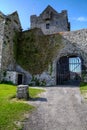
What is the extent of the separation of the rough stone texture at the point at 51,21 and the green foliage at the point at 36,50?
45.3 ft

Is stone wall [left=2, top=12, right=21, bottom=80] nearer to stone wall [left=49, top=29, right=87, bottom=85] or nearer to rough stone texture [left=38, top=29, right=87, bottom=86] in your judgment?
rough stone texture [left=38, top=29, right=87, bottom=86]

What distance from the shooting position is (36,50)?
1144 inches

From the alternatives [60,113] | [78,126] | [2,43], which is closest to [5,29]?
[2,43]

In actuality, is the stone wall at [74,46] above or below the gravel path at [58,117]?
above

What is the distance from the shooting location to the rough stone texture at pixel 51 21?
142 feet

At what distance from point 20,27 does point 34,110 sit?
2438cm

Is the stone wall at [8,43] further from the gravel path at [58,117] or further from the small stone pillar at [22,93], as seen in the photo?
the gravel path at [58,117]

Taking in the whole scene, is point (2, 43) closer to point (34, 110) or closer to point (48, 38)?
point (48, 38)

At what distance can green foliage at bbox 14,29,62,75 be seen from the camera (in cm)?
2780

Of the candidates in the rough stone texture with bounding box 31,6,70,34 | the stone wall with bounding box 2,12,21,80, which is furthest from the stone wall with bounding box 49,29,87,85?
the rough stone texture with bounding box 31,6,70,34

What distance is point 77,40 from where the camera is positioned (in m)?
26.9

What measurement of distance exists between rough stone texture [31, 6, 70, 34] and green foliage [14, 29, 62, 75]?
13817mm

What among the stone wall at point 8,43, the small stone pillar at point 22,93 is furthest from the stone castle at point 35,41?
the small stone pillar at point 22,93

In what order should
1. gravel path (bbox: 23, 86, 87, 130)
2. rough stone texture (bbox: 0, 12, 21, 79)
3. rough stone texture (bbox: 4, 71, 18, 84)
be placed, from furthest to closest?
rough stone texture (bbox: 0, 12, 21, 79) < rough stone texture (bbox: 4, 71, 18, 84) < gravel path (bbox: 23, 86, 87, 130)
